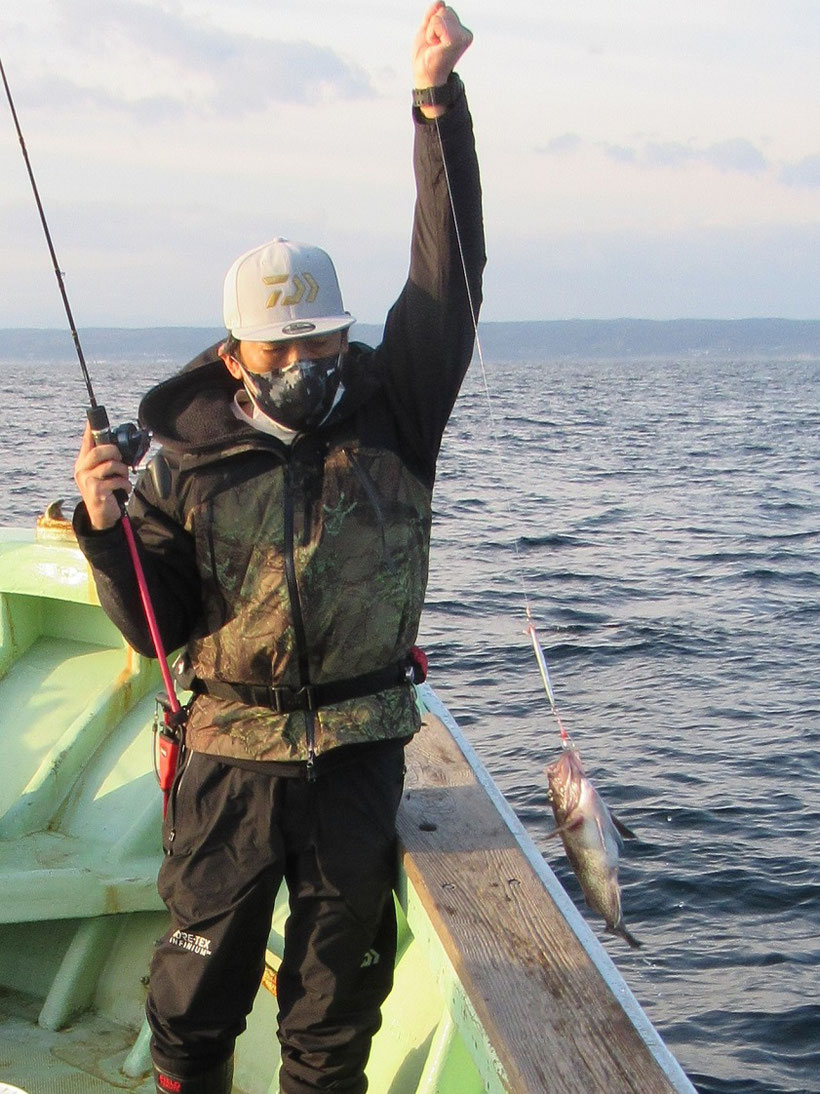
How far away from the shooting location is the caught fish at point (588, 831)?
3.22 metres

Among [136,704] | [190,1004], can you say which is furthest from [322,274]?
[136,704]

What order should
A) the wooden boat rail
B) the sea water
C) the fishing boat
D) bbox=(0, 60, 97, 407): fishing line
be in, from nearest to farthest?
the wooden boat rail < the fishing boat < bbox=(0, 60, 97, 407): fishing line < the sea water

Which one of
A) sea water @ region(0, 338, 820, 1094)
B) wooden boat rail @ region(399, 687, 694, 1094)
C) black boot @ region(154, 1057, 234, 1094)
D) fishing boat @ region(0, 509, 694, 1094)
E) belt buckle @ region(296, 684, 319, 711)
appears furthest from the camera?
sea water @ region(0, 338, 820, 1094)

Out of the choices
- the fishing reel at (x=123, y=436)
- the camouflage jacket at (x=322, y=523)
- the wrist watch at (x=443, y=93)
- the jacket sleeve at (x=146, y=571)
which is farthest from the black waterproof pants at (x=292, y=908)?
the wrist watch at (x=443, y=93)

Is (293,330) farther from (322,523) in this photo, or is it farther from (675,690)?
(675,690)

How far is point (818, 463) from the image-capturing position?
105ft

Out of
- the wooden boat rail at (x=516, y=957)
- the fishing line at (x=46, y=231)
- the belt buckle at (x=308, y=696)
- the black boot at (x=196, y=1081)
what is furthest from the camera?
the fishing line at (x=46, y=231)

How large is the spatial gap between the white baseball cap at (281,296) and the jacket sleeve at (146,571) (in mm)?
501

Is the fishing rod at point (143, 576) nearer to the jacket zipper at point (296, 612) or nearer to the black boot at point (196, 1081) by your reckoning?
the jacket zipper at point (296, 612)

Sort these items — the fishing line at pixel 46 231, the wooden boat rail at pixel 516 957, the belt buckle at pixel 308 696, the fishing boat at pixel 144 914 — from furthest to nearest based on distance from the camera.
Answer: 1. the fishing line at pixel 46 231
2. the belt buckle at pixel 308 696
3. the fishing boat at pixel 144 914
4. the wooden boat rail at pixel 516 957

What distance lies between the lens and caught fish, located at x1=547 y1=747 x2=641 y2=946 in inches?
127

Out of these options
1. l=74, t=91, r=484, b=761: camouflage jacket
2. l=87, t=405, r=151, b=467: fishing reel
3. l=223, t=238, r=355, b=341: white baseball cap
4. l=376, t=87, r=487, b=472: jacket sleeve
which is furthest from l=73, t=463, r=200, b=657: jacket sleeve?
l=376, t=87, r=487, b=472: jacket sleeve

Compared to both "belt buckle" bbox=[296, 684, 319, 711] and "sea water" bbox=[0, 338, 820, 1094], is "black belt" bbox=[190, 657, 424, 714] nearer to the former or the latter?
"belt buckle" bbox=[296, 684, 319, 711]

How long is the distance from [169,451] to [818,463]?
99.8ft
